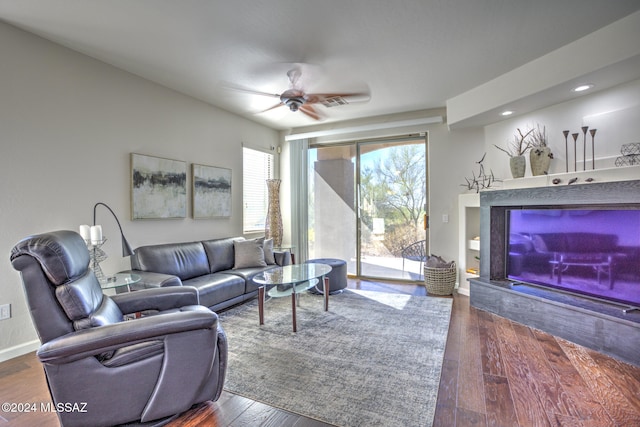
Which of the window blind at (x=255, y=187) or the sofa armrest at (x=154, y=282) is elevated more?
the window blind at (x=255, y=187)

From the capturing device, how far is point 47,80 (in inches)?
114

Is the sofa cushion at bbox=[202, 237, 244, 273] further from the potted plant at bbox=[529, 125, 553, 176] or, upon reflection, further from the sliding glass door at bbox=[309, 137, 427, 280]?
the potted plant at bbox=[529, 125, 553, 176]

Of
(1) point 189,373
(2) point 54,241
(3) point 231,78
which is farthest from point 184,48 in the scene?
(1) point 189,373

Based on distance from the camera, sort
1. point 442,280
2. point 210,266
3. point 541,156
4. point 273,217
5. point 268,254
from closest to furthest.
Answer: point 541,156 < point 210,266 < point 442,280 < point 268,254 < point 273,217

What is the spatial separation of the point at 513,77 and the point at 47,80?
15.5ft

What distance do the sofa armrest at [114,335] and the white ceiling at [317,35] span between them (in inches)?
88.8

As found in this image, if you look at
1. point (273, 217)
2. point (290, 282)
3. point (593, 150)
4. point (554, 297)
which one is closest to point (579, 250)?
point (554, 297)

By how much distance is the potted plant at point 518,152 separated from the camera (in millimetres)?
3844

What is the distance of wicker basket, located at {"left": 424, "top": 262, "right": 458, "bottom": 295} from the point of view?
442cm

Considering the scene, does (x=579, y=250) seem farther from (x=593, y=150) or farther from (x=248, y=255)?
(x=248, y=255)

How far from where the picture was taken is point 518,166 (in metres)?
3.86

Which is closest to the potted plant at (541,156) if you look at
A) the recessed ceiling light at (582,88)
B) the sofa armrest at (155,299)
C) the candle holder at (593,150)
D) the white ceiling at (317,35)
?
the candle holder at (593,150)

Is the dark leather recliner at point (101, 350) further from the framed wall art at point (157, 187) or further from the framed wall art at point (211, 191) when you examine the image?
the framed wall art at point (211, 191)

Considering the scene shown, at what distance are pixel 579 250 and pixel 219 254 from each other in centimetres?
411
